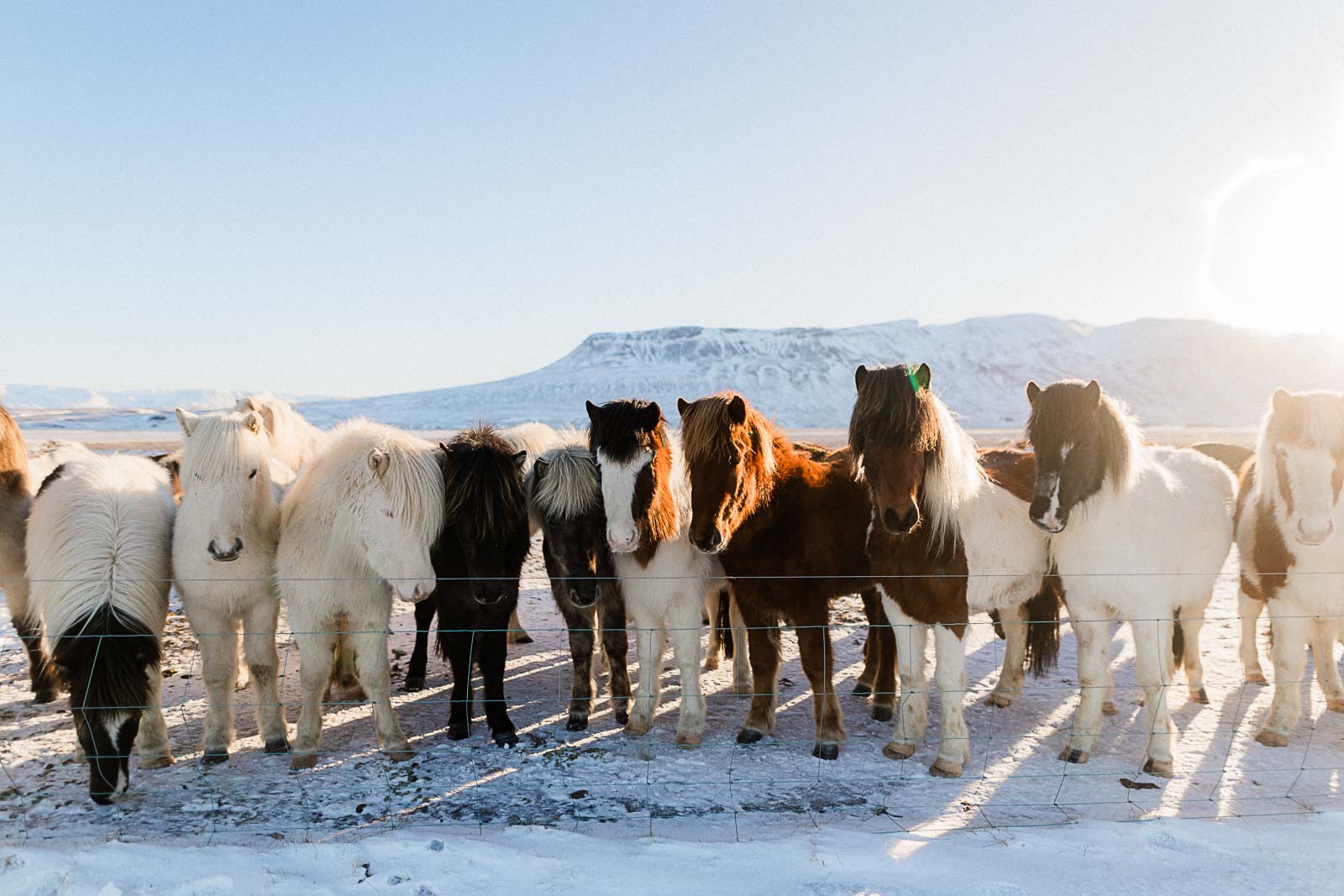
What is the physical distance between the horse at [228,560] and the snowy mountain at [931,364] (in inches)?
2639

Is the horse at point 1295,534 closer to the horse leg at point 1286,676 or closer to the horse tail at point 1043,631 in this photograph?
the horse leg at point 1286,676

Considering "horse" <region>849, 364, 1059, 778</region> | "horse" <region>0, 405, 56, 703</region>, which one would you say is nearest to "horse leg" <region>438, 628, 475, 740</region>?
"horse" <region>849, 364, 1059, 778</region>

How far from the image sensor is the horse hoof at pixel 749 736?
4.38m

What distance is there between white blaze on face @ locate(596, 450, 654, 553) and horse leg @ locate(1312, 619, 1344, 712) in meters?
4.20

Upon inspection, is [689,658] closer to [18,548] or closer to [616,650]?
[616,650]

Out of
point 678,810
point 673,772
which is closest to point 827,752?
point 673,772

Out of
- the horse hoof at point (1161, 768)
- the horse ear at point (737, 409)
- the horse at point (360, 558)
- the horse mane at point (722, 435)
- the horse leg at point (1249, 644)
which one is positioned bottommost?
the horse hoof at point (1161, 768)

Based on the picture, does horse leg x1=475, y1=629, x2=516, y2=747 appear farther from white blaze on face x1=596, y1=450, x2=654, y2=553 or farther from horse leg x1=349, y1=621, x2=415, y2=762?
white blaze on face x1=596, y1=450, x2=654, y2=553

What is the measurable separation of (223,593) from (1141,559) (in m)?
5.12

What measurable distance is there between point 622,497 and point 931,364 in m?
84.5

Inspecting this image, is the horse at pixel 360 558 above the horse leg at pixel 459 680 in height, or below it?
above

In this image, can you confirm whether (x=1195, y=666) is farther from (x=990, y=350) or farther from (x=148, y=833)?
(x=990, y=350)

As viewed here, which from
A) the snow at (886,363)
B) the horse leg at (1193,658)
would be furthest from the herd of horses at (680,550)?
the snow at (886,363)

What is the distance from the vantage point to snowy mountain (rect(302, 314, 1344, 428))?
298 feet
